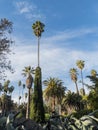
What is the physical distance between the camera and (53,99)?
228 feet

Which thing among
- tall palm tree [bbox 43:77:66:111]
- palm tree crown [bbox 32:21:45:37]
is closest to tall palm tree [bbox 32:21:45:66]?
palm tree crown [bbox 32:21:45:37]

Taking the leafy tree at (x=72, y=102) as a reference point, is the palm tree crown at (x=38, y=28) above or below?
above

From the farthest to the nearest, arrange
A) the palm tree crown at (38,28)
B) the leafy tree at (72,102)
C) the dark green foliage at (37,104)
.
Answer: the leafy tree at (72,102)
the palm tree crown at (38,28)
the dark green foliage at (37,104)

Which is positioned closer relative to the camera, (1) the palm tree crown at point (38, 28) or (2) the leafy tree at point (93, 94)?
(2) the leafy tree at point (93, 94)

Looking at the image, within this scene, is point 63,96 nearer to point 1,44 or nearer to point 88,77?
point 88,77

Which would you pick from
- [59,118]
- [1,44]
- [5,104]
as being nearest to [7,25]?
[1,44]

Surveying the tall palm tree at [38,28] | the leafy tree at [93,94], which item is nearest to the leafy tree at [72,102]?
the tall palm tree at [38,28]

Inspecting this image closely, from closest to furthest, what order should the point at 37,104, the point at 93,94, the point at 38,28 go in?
the point at 93,94
the point at 37,104
the point at 38,28

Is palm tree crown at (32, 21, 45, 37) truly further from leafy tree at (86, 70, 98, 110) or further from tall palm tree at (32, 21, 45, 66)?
Result: leafy tree at (86, 70, 98, 110)

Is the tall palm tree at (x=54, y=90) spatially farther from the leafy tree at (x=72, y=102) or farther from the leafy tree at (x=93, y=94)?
the leafy tree at (x=93, y=94)

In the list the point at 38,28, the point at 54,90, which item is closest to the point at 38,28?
the point at 38,28

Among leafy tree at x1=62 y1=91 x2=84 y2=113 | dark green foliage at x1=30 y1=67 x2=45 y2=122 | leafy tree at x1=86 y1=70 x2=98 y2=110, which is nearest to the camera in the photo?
leafy tree at x1=86 y1=70 x2=98 y2=110

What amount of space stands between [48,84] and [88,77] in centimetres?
3327

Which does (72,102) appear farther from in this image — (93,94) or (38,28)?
(93,94)
